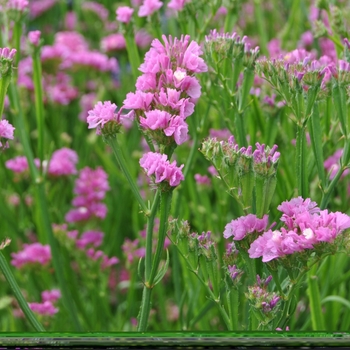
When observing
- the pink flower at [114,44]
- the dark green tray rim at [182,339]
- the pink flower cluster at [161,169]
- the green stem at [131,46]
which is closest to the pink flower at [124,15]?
the green stem at [131,46]

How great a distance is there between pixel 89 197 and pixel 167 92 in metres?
0.71

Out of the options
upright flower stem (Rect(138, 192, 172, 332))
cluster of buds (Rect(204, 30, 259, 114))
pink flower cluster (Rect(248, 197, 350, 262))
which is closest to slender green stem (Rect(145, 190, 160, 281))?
upright flower stem (Rect(138, 192, 172, 332))

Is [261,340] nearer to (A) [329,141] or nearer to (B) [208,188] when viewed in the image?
(A) [329,141]

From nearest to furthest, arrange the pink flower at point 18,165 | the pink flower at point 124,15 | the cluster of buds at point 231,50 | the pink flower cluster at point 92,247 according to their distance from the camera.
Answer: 1. the cluster of buds at point 231,50
2. the pink flower at point 124,15
3. the pink flower cluster at point 92,247
4. the pink flower at point 18,165

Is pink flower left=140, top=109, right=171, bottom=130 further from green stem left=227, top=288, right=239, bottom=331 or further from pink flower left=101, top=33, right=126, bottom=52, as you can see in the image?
pink flower left=101, top=33, right=126, bottom=52

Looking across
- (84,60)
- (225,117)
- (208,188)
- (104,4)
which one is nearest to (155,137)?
(225,117)

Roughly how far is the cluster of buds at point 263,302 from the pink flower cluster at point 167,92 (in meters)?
0.15

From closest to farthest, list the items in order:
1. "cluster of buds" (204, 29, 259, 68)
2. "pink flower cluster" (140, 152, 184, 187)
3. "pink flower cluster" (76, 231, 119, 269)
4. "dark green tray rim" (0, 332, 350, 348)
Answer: "dark green tray rim" (0, 332, 350, 348) < "pink flower cluster" (140, 152, 184, 187) < "cluster of buds" (204, 29, 259, 68) < "pink flower cluster" (76, 231, 119, 269)

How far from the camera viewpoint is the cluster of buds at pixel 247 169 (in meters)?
0.55

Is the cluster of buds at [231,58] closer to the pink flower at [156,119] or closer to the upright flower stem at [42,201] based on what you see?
the pink flower at [156,119]

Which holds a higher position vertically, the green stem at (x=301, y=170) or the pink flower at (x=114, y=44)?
the pink flower at (x=114, y=44)

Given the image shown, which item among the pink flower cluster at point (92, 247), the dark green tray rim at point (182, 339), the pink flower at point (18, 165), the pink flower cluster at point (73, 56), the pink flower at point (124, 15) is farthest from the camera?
the pink flower cluster at point (73, 56)

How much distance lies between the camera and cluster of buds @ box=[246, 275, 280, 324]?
1.72 ft

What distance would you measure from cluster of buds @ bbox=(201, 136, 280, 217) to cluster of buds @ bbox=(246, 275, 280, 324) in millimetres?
80
